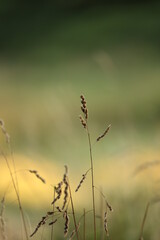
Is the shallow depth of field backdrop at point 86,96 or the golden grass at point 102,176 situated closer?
the golden grass at point 102,176

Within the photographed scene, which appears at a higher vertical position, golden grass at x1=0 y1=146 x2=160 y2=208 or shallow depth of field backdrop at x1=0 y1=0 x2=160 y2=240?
shallow depth of field backdrop at x1=0 y1=0 x2=160 y2=240

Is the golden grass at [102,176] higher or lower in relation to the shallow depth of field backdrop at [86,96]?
lower

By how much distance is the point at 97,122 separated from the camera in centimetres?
741

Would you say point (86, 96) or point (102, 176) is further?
point (86, 96)

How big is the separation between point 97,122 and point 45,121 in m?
0.53

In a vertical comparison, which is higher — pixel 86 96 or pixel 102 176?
pixel 86 96

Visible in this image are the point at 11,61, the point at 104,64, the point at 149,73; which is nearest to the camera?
the point at 104,64

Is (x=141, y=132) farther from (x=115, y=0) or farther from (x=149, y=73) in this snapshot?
(x=115, y=0)

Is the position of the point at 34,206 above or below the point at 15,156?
below

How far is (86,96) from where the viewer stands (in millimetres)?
8258

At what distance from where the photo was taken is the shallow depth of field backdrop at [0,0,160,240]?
3.74m

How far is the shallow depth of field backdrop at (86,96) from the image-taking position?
3.74 meters

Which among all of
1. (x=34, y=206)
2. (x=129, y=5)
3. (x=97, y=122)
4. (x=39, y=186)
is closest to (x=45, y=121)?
(x=97, y=122)

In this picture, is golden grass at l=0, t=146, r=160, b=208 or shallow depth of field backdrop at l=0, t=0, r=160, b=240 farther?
shallow depth of field backdrop at l=0, t=0, r=160, b=240
